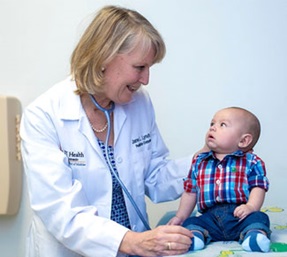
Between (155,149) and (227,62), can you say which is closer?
(155,149)

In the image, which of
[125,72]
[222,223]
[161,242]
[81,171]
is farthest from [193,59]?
[161,242]

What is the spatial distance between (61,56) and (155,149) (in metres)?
0.75

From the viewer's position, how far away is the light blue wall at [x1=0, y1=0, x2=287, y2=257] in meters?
2.35

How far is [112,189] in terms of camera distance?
168cm

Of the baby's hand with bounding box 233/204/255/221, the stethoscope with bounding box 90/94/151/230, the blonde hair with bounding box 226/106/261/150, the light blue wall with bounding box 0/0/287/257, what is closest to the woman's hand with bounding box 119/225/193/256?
the baby's hand with bounding box 233/204/255/221

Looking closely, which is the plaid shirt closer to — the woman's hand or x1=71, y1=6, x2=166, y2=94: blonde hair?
the woman's hand

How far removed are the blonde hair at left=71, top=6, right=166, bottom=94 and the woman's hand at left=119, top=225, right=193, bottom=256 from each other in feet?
1.68

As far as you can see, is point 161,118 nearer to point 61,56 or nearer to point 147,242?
point 61,56

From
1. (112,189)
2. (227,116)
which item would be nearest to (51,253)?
(112,189)

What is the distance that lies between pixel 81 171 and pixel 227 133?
483 mm

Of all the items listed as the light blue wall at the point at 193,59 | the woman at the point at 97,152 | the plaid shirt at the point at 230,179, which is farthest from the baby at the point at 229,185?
the light blue wall at the point at 193,59

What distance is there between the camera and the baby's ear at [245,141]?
1555 mm

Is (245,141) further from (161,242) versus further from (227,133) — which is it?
(161,242)

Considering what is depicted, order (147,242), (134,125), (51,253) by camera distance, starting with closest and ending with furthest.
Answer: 1. (147,242)
2. (51,253)
3. (134,125)
